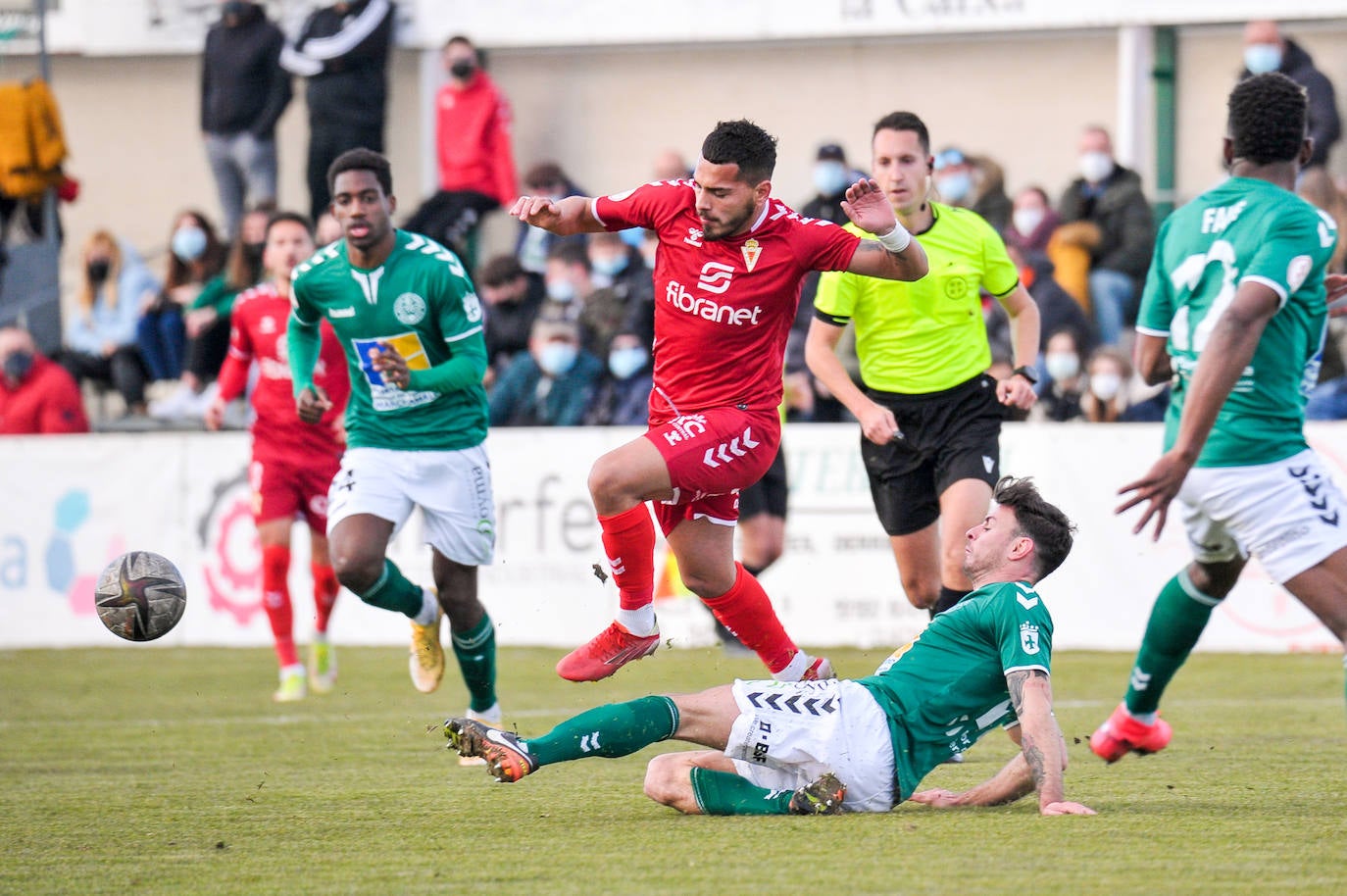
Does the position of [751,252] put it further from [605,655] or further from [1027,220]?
[1027,220]

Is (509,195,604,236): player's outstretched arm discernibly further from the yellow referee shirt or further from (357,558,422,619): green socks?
(357,558,422,619): green socks

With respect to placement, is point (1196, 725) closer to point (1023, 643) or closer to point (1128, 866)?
point (1023, 643)

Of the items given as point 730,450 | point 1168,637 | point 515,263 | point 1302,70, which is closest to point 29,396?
point 515,263

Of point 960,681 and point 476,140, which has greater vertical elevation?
point 476,140

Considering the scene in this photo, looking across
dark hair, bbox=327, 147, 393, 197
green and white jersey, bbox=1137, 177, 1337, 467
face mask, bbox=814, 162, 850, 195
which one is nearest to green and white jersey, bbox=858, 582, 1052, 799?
green and white jersey, bbox=1137, 177, 1337, 467

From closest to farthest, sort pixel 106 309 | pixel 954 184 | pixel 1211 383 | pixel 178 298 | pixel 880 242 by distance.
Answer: pixel 1211 383, pixel 880 242, pixel 954 184, pixel 178 298, pixel 106 309

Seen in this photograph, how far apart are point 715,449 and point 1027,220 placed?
8.98m

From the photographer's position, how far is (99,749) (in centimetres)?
846

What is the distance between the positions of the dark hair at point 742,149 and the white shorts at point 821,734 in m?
1.97

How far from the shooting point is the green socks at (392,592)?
8.34m

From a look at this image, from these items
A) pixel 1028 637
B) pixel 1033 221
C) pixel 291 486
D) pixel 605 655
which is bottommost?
pixel 605 655

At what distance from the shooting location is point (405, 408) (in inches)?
335

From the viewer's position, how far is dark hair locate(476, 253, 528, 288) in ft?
50.8

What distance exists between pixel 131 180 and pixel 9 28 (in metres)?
2.08
